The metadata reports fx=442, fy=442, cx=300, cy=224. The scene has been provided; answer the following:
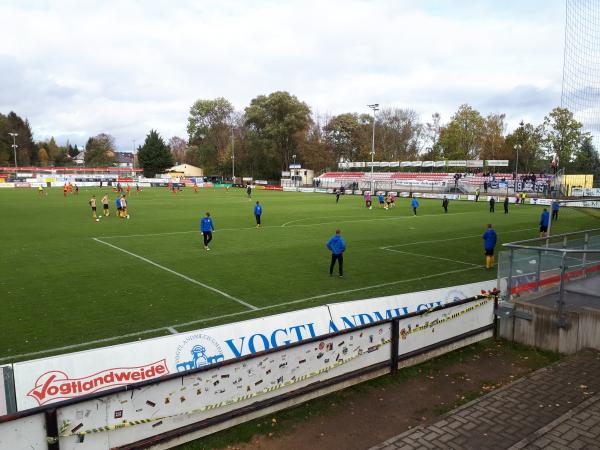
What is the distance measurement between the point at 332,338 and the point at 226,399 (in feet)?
6.13

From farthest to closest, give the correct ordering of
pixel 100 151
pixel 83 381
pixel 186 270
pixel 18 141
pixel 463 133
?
pixel 100 151, pixel 18 141, pixel 463 133, pixel 186 270, pixel 83 381

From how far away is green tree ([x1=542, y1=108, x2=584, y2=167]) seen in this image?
56.4 m

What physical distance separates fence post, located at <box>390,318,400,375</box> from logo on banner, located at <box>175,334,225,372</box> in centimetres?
294

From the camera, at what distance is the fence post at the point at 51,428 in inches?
183

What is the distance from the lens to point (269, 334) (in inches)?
311

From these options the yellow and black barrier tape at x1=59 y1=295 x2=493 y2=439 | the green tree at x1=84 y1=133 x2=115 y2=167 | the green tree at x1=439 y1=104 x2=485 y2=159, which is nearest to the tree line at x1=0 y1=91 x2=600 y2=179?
the green tree at x1=439 y1=104 x2=485 y2=159

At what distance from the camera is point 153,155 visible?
353 ft

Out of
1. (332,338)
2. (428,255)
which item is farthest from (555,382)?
(428,255)

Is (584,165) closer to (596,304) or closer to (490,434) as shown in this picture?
(596,304)

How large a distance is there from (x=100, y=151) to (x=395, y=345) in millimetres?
149622

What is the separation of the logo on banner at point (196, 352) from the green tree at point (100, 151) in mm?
141915

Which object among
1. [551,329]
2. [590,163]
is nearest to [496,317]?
[551,329]

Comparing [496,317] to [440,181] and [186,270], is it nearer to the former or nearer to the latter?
[186,270]

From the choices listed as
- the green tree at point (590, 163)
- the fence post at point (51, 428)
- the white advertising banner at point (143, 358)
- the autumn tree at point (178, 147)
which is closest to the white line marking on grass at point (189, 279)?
the white advertising banner at point (143, 358)
